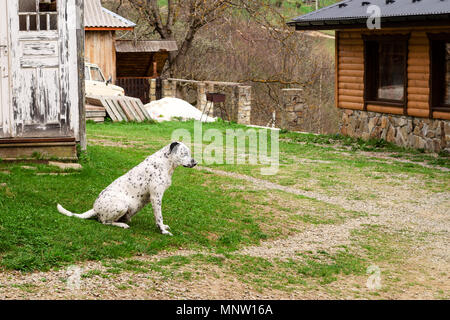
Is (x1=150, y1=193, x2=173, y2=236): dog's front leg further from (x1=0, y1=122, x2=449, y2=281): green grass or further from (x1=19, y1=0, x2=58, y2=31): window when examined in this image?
(x1=19, y1=0, x2=58, y2=31): window

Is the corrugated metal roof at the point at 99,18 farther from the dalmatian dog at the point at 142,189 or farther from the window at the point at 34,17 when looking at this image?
the dalmatian dog at the point at 142,189

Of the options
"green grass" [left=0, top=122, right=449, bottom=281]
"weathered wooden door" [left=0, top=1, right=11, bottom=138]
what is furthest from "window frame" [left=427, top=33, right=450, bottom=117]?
"weathered wooden door" [left=0, top=1, right=11, bottom=138]

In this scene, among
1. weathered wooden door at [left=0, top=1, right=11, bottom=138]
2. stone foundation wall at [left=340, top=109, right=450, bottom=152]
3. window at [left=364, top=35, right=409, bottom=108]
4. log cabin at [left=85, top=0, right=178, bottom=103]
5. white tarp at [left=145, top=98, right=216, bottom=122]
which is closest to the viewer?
weathered wooden door at [left=0, top=1, right=11, bottom=138]

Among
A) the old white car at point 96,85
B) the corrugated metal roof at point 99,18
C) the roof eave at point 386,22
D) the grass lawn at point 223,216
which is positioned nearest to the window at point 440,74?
the roof eave at point 386,22

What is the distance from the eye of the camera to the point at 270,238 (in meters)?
8.98

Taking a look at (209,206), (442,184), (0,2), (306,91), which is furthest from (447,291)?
(306,91)

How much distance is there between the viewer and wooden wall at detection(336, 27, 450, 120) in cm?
1669

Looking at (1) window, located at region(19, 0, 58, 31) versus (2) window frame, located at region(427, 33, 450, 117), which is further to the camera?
(2) window frame, located at region(427, 33, 450, 117)

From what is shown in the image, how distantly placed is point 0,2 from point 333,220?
6067 mm

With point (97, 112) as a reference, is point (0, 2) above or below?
above

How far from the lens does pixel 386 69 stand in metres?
18.5

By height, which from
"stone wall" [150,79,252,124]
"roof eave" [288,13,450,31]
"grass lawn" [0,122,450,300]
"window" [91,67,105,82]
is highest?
"roof eave" [288,13,450,31]

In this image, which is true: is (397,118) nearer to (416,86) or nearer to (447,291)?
(416,86)

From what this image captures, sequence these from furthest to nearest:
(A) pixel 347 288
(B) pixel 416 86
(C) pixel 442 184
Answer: (B) pixel 416 86 → (C) pixel 442 184 → (A) pixel 347 288
